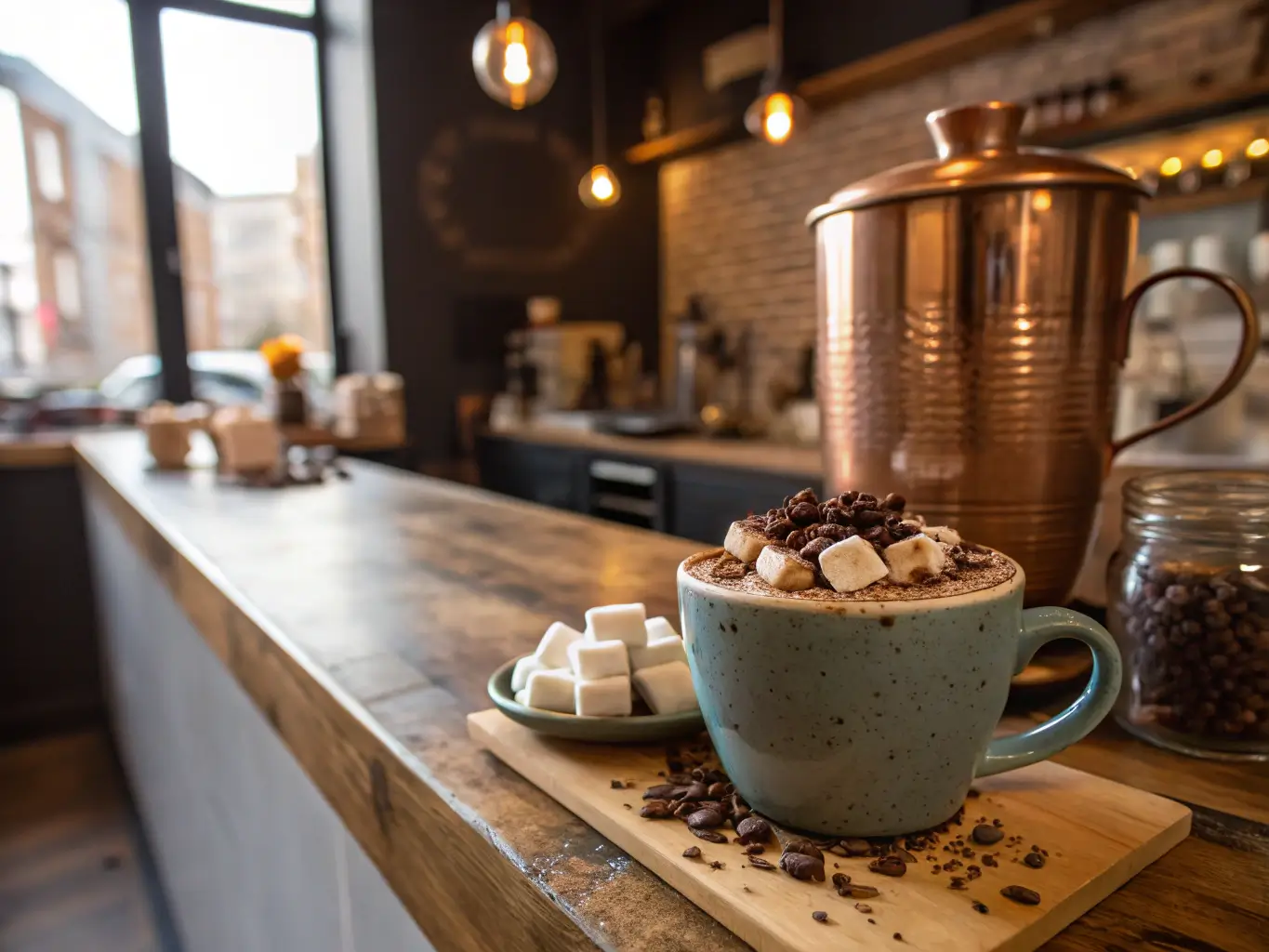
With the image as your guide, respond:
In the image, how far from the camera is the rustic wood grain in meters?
2.08

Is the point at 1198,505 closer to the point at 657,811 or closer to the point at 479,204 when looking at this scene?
the point at 657,811

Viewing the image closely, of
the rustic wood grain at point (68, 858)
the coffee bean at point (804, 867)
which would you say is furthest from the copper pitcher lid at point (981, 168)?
the rustic wood grain at point (68, 858)

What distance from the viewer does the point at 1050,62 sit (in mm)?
3182

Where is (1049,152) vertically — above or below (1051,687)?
above

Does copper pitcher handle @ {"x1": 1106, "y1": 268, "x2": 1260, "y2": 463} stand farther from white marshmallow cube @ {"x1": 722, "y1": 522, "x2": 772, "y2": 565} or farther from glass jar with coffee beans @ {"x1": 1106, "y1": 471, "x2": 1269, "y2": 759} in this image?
white marshmallow cube @ {"x1": 722, "y1": 522, "x2": 772, "y2": 565}

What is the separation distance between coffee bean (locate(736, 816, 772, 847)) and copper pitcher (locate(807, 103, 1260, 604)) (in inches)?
11.4

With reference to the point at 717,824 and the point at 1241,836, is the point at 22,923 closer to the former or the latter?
the point at 717,824

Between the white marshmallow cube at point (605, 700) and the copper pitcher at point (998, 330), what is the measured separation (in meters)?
0.25

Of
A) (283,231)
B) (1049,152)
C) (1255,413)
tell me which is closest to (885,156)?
(1255,413)

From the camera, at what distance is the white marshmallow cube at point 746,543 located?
49cm

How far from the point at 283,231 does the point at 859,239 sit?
4.47 m

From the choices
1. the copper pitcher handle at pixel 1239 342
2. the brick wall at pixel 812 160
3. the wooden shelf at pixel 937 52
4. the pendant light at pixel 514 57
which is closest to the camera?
the copper pitcher handle at pixel 1239 342

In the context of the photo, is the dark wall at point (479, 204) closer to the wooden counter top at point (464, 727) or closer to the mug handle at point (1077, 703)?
the wooden counter top at point (464, 727)

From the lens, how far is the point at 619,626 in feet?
2.01
